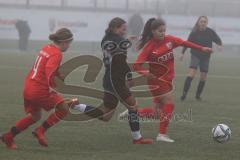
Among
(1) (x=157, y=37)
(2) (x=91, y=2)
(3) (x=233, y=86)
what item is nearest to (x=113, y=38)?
(1) (x=157, y=37)

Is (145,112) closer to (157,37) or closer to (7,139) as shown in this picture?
(157,37)

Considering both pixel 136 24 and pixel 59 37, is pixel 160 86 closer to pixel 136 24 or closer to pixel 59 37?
pixel 59 37

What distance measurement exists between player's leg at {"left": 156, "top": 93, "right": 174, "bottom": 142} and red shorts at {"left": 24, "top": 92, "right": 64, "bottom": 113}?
177 cm

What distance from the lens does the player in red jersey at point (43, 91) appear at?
7953 mm

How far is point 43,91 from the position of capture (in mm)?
8031

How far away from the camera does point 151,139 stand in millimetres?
9273

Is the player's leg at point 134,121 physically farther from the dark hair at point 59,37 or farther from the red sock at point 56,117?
the dark hair at point 59,37

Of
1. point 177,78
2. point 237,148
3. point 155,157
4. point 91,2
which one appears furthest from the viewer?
point 91,2

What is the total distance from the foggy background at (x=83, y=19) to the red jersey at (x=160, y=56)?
26.6 metres

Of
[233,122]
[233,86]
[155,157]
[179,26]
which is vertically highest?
[155,157]

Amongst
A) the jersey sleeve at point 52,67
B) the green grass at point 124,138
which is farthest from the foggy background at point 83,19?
the jersey sleeve at point 52,67

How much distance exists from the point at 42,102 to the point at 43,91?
0.51 feet

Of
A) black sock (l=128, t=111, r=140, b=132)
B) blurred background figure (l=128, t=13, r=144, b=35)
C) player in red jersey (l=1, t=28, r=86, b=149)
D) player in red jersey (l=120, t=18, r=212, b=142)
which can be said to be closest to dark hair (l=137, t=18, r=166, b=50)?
player in red jersey (l=120, t=18, r=212, b=142)

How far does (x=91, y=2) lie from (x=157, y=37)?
31.2m
